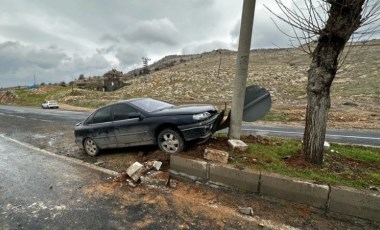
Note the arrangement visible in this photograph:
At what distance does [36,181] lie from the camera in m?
6.19

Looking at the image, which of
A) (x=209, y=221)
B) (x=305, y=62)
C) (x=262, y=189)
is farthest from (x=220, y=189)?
(x=305, y=62)

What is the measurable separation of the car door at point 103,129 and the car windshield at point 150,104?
2.82ft

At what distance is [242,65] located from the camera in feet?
22.1

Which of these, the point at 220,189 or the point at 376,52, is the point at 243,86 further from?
the point at 376,52

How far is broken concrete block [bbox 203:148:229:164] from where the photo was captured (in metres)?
5.76

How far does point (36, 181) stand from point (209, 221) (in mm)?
3947

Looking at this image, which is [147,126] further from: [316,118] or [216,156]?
[316,118]

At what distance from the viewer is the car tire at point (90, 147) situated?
830cm

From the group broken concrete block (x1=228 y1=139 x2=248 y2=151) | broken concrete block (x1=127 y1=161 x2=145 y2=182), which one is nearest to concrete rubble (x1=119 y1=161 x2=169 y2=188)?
broken concrete block (x1=127 y1=161 x2=145 y2=182)

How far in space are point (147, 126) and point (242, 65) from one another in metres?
2.60

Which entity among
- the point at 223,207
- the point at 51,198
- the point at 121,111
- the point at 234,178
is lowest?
the point at 51,198

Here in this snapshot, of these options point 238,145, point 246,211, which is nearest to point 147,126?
point 238,145

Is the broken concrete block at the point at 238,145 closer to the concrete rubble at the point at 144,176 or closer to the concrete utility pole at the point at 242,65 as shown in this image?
the concrete utility pole at the point at 242,65

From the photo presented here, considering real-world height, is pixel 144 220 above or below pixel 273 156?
below
